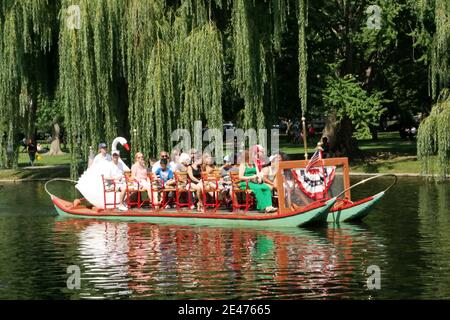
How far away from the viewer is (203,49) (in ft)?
105

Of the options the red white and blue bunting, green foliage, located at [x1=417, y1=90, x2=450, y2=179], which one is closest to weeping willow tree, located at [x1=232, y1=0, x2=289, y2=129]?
green foliage, located at [x1=417, y1=90, x2=450, y2=179]

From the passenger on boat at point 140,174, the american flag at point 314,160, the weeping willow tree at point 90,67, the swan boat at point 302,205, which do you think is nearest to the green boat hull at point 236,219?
the swan boat at point 302,205

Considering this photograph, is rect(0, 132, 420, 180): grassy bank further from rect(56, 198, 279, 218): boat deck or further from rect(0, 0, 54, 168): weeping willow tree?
rect(56, 198, 279, 218): boat deck

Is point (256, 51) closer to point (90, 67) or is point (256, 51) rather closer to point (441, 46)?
point (90, 67)

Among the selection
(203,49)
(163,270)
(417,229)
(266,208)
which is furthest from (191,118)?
(163,270)

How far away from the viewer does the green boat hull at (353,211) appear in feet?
84.5

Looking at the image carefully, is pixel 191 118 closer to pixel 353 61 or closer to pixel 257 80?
pixel 257 80

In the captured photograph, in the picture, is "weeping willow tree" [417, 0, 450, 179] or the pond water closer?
the pond water

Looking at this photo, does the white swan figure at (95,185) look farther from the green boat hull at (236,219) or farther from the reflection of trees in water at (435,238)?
the reflection of trees in water at (435,238)

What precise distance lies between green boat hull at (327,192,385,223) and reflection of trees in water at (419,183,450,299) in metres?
1.22

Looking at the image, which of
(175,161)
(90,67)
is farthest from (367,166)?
(175,161)

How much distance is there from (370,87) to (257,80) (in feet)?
58.8

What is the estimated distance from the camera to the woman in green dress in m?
26.2

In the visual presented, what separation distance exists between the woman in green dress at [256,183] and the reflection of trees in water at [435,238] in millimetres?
3647
